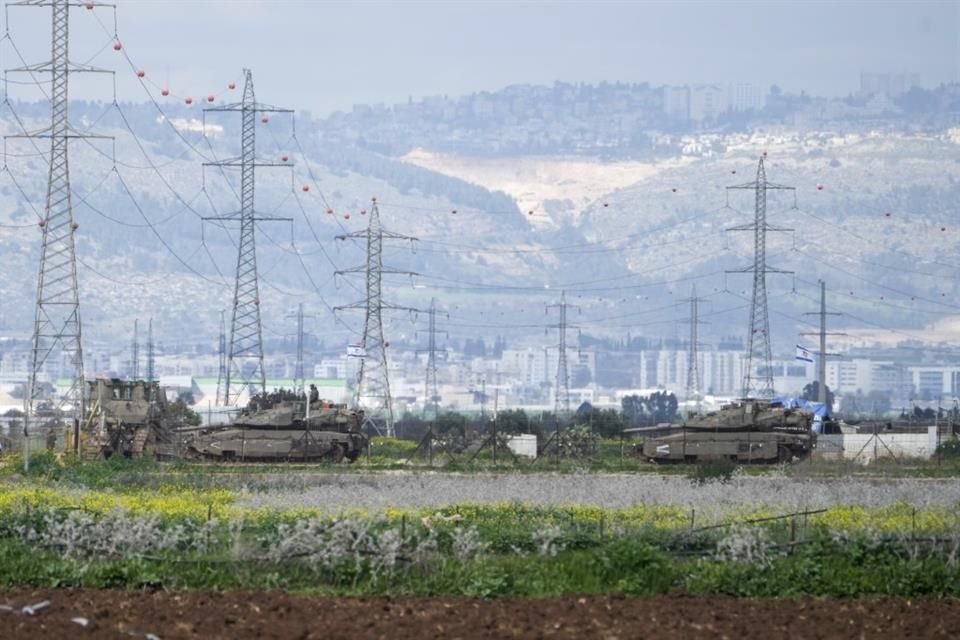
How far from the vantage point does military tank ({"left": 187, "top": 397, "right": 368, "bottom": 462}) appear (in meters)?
76.1

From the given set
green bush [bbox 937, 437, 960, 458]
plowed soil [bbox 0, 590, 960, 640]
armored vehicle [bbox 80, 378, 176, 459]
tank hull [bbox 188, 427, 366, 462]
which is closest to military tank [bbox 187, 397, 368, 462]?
tank hull [bbox 188, 427, 366, 462]

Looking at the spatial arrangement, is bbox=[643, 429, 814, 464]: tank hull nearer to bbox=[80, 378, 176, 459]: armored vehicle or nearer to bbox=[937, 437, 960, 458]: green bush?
bbox=[937, 437, 960, 458]: green bush

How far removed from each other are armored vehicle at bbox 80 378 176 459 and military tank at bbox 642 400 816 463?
16.3 metres

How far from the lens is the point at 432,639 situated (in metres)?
27.2

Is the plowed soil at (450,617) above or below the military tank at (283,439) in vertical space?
below

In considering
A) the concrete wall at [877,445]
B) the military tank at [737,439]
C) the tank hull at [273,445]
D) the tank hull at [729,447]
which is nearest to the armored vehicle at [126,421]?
the tank hull at [273,445]

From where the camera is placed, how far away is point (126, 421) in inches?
3059

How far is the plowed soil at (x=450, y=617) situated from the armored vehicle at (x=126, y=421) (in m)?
43.0

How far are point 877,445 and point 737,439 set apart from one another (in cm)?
888

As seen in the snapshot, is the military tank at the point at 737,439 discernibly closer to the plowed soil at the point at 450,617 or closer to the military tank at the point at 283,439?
the military tank at the point at 283,439

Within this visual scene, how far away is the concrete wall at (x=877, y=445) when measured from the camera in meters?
81.5

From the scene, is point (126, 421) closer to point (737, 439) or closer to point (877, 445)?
point (737, 439)

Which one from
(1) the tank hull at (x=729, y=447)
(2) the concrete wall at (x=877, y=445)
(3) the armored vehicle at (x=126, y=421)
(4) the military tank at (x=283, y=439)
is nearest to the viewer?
(3) the armored vehicle at (x=126, y=421)

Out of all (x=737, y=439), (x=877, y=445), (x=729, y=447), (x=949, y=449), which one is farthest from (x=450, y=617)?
(x=877, y=445)
